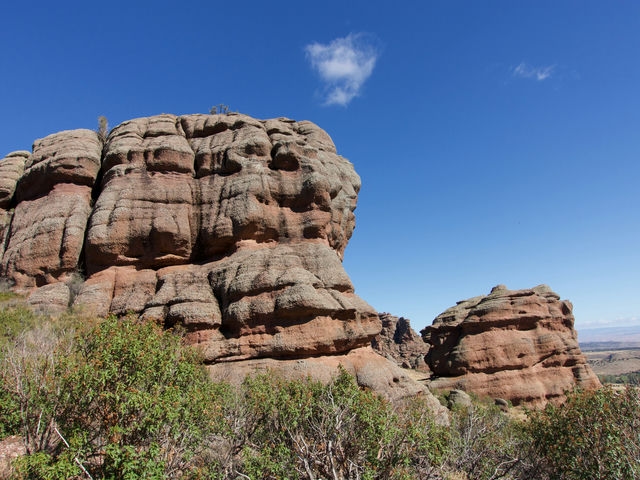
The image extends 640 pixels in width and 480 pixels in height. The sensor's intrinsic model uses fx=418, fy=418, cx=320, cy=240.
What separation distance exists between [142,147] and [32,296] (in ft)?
54.0

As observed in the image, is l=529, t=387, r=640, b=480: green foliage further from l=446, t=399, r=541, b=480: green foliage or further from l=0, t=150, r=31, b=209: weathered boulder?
l=0, t=150, r=31, b=209: weathered boulder

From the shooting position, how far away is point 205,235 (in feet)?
123

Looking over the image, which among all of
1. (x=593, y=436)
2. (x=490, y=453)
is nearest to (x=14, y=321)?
(x=490, y=453)

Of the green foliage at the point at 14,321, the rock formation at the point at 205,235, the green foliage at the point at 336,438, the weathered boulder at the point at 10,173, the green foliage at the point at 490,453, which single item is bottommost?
the green foliage at the point at 490,453

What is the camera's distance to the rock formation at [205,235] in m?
31.0

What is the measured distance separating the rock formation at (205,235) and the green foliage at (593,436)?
37.2 feet

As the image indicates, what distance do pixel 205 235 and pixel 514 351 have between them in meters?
39.3

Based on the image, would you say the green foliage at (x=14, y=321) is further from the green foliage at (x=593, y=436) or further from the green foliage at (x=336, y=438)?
the green foliage at (x=593, y=436)

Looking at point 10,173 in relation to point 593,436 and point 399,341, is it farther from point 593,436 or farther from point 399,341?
point 399,341

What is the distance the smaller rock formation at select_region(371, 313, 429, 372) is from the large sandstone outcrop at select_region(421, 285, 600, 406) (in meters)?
36.9

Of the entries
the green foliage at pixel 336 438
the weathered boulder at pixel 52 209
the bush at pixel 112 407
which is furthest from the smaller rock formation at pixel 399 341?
the bush at pixel 112 407

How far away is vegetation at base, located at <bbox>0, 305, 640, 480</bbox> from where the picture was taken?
13406 millimetres

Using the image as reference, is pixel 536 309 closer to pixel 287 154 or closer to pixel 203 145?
pixel 287 154

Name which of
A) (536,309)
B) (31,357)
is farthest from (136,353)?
(536,309)
